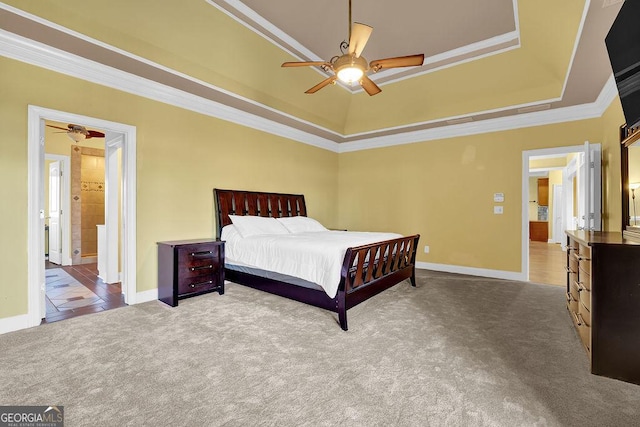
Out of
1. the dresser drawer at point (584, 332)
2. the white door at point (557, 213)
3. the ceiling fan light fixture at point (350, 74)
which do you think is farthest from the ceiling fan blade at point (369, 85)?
the white door at point (557, 213)

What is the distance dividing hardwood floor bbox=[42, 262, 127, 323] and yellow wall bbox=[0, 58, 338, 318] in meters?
0.36

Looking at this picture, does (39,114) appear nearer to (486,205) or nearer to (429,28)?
(429,28)

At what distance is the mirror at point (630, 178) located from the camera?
9.23 ft

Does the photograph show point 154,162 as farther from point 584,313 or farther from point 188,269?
point 584,313

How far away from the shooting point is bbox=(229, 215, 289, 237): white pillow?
430 centimetres

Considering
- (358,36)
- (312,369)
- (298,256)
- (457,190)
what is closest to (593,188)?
(457,190)

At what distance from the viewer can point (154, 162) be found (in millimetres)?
3850

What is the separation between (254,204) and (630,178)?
189 inches

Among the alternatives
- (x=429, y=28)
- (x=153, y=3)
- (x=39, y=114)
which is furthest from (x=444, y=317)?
(x=39, y=114)

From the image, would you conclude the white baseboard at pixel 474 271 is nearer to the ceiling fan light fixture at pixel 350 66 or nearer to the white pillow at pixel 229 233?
the white pillow at pixel 229 233

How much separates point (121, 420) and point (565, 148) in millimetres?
6111

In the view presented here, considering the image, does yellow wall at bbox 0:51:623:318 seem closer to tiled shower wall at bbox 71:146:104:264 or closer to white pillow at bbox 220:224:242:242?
white pillow at bbox 220:224:242:242

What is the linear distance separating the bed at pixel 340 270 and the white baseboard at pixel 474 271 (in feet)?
5.13

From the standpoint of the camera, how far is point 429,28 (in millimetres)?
3816
